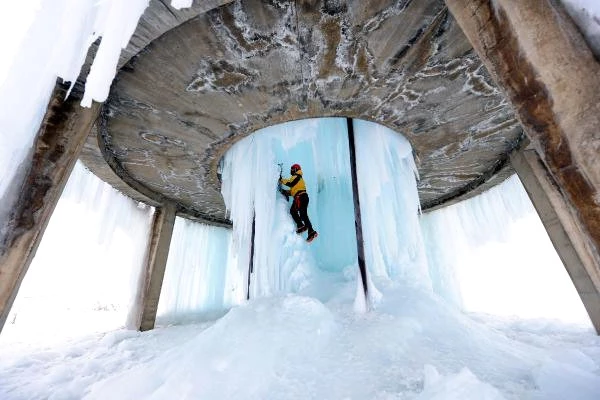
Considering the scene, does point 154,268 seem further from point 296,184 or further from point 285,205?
point 296,184

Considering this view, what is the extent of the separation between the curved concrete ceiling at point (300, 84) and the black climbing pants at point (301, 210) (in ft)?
4.98

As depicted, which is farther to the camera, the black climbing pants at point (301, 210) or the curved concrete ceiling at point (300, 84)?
the black climbing pants at point (301, 210)

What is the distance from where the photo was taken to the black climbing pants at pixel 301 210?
5062mm

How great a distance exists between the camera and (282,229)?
5113 mm

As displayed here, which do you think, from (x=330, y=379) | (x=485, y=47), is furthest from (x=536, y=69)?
(x=330, y=379)

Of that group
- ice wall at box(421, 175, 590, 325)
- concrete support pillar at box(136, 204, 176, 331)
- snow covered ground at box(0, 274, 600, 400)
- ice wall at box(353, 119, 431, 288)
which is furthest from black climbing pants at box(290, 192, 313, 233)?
ice wall at box(421, 175, 590, 325)

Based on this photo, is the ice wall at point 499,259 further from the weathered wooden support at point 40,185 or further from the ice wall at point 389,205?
the weathered wooden support at point 40,185

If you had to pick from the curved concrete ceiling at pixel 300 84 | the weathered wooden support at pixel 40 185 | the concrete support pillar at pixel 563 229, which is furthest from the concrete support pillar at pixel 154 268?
the concrete support pillar at pixel 563 229

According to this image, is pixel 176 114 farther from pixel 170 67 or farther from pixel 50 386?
pixel 50 386

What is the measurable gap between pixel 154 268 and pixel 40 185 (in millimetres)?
4649

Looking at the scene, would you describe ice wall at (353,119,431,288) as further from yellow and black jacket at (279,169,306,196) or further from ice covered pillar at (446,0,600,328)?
ice covered pillar at (446,0,600,328)

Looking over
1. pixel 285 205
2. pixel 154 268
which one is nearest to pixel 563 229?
pixel 285 205

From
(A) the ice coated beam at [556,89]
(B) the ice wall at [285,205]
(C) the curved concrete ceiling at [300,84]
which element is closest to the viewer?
(A) the ice coated beam at [556,89]

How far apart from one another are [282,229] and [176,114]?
2539mm
